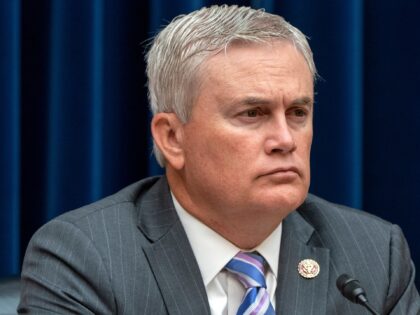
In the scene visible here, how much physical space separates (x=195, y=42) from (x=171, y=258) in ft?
1.48

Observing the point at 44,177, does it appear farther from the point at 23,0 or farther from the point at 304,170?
the point at 304,170

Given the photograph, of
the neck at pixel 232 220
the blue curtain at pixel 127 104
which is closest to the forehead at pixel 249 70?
the neck at pixel 232 220

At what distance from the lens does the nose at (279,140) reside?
1795 millimetres

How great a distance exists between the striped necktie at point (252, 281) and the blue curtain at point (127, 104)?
27.6 inches

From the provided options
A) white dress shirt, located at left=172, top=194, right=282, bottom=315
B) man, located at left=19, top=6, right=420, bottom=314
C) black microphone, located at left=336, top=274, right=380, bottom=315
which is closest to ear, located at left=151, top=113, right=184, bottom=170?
man, located at left=19, top=6, right=420, bottom=314

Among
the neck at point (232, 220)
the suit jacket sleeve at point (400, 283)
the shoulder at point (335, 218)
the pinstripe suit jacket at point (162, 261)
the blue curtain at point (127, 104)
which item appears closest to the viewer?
the pinstripe suit jacket at point (162, 261)

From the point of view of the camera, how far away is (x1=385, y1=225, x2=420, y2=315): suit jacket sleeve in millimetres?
1996

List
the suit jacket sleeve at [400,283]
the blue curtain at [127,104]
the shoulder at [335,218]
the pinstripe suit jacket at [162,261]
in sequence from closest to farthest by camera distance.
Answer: the pinstripe suit jacket at [162,261] < the suit jacket sleeve at [400,283] < the shoulder at [335,218] < the blue curtain at [127,104]

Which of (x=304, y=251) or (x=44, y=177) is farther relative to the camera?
(x=44, y=177)

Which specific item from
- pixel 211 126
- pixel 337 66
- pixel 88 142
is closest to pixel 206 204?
pixel 211 126

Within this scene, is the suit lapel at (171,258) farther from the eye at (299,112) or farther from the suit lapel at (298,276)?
the eye at (299,112)

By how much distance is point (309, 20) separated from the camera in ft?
8.52

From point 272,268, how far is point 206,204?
203mm

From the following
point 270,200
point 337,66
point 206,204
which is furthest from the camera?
point 337,66
